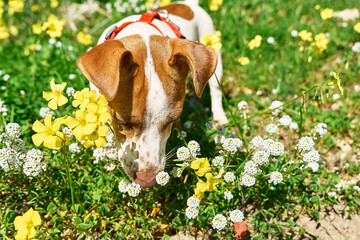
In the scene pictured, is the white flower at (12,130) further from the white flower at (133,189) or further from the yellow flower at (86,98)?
the white flower at (133,189)

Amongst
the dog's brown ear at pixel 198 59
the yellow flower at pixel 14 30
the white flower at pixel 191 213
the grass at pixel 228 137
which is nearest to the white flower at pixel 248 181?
the grass at pixel 228 137

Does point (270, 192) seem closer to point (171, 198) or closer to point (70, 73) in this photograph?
point (171, 198)

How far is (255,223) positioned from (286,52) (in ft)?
11.3

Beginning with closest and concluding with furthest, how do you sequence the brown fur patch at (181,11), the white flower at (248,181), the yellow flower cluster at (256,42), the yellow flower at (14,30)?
the white flower at (248,181)
the brown fur patch at (181,11)
the yellow flower cluster at (256,42)
the yellow flower at (14,30)

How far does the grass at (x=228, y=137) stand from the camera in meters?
2.86

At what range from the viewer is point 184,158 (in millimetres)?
2508

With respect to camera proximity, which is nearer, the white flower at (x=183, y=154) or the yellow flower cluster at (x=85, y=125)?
the yellow flower cluster at (x=85, y=125)

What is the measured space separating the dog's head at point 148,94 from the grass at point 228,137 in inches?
13.8

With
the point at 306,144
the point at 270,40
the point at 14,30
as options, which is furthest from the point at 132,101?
the point at 14,30

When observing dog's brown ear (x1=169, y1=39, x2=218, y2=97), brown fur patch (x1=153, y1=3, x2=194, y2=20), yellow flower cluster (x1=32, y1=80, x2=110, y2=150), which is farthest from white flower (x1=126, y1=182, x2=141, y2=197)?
brown fur patch (x1=153, y1=3, x2=194, y2=20)

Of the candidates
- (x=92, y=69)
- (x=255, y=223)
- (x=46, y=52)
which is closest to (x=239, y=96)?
(x=255, y=223)

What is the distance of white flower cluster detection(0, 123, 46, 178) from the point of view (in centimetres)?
257

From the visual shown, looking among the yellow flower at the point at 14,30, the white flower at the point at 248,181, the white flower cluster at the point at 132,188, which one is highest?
the white flower at the point at 248,181

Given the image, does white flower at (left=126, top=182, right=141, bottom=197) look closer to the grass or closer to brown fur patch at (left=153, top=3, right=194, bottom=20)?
the grass
